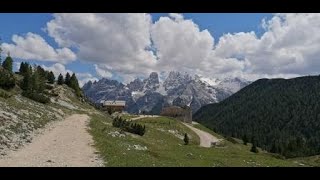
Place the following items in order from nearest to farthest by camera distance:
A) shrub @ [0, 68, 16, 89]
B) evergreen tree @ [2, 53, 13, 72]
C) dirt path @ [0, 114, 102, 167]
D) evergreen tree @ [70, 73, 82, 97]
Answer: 1. dirt path @ [0, 114, 102, 167]
2. shrub @ [0, 68, 16, 89]
3. evergreen tree @ [2, 53, 13, 72]
4. evergreen tree @ [70, 73, 82, 97]

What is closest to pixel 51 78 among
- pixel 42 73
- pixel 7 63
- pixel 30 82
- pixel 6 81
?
pixel 42 73

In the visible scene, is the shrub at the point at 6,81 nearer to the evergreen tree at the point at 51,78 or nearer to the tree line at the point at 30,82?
the tree line at the point at 30,82

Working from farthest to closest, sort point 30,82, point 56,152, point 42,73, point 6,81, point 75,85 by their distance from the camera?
point 75,85 < point 42,73 < point 30,82 < point 6,81 < point 56,152

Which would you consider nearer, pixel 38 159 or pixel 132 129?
pixel 38 159

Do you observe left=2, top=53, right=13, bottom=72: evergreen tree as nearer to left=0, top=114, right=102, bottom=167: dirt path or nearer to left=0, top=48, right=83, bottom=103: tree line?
left=0, top=48, right=83, bottom=103: tree line

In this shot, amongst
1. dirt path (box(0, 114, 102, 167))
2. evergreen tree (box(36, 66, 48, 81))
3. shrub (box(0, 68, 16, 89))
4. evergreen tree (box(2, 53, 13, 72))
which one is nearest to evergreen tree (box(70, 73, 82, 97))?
evergreen tree (box(36, 66, 48, 81))

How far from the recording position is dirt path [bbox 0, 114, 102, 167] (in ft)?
98.5

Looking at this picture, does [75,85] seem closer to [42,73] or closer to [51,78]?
[51,78]

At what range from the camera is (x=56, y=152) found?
36.1 meters
